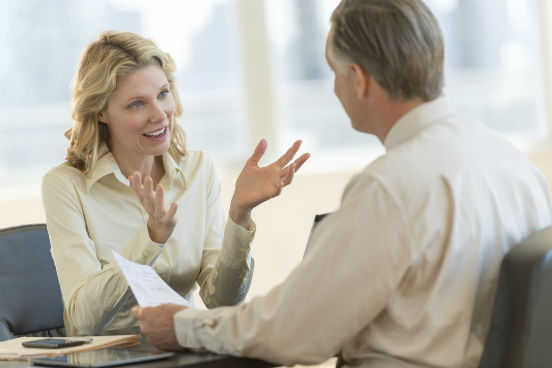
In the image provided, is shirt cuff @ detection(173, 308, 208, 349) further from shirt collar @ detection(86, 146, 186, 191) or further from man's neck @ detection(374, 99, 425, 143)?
shirt collar @ detection(86, 146, 186, 191)

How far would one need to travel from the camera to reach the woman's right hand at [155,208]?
1933 mm

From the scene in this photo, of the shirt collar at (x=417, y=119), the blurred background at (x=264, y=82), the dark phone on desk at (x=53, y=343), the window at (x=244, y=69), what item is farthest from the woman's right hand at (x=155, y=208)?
the window at (x=244, y=69)

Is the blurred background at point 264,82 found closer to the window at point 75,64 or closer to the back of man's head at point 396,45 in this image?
the window at point 75,64

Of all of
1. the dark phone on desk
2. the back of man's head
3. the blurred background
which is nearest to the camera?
the back of man's head

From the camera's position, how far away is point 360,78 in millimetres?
1546

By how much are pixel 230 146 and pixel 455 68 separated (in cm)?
137

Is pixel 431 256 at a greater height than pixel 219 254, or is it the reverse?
pixel 431 256

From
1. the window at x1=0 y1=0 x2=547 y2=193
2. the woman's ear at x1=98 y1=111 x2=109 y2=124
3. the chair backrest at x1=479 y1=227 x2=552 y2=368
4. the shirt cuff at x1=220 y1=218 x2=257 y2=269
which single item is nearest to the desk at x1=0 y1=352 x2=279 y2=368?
the chair backrest at x1=479 y1=227 x2=552 y2=368

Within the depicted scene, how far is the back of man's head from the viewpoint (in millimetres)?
1499

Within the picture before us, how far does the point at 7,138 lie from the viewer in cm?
480

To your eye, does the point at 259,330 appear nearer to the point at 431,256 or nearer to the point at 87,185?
the point at 431,256

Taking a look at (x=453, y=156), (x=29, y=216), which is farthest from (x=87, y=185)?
(x=29, y=216)

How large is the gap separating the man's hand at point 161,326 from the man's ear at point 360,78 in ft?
1.76

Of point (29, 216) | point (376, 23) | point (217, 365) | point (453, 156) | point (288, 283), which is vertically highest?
point (376, 23)
